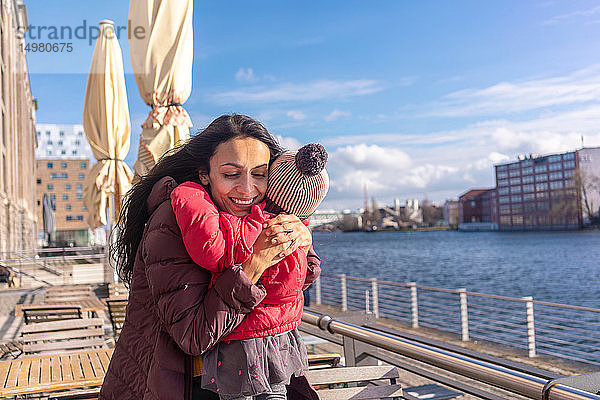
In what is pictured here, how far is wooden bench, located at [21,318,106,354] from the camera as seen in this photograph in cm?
401

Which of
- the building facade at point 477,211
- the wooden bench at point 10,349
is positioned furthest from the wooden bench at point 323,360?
the building facade at point 477,211

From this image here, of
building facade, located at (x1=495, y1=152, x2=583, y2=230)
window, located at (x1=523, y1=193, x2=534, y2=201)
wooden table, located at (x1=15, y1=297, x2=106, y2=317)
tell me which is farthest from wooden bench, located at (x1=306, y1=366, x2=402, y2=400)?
window, located at (x1=523, y1=193, x2=534, y2=201)

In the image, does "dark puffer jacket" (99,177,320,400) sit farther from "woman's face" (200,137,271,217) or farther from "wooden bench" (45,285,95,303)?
"wooden bench" (45,285,95,303)

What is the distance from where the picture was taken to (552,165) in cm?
10075

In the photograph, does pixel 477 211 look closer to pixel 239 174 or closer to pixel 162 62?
pixel 162 62

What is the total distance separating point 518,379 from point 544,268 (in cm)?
5197

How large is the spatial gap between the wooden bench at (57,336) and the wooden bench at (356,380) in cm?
240

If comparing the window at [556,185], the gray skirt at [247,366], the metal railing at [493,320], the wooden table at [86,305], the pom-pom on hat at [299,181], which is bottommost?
the metal railing at [493,320]

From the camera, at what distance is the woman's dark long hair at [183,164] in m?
1.62

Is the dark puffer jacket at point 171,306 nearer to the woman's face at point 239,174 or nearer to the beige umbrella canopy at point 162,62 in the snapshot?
the woman's face at point 239,174

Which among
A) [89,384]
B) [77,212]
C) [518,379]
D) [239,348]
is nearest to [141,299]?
[239,348]

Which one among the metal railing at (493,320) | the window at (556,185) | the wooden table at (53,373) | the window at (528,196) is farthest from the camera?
the window at (528,196)

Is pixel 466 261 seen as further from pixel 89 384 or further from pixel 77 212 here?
pixel 77 212

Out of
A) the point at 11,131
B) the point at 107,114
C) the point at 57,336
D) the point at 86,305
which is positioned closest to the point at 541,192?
the point at 11,131
